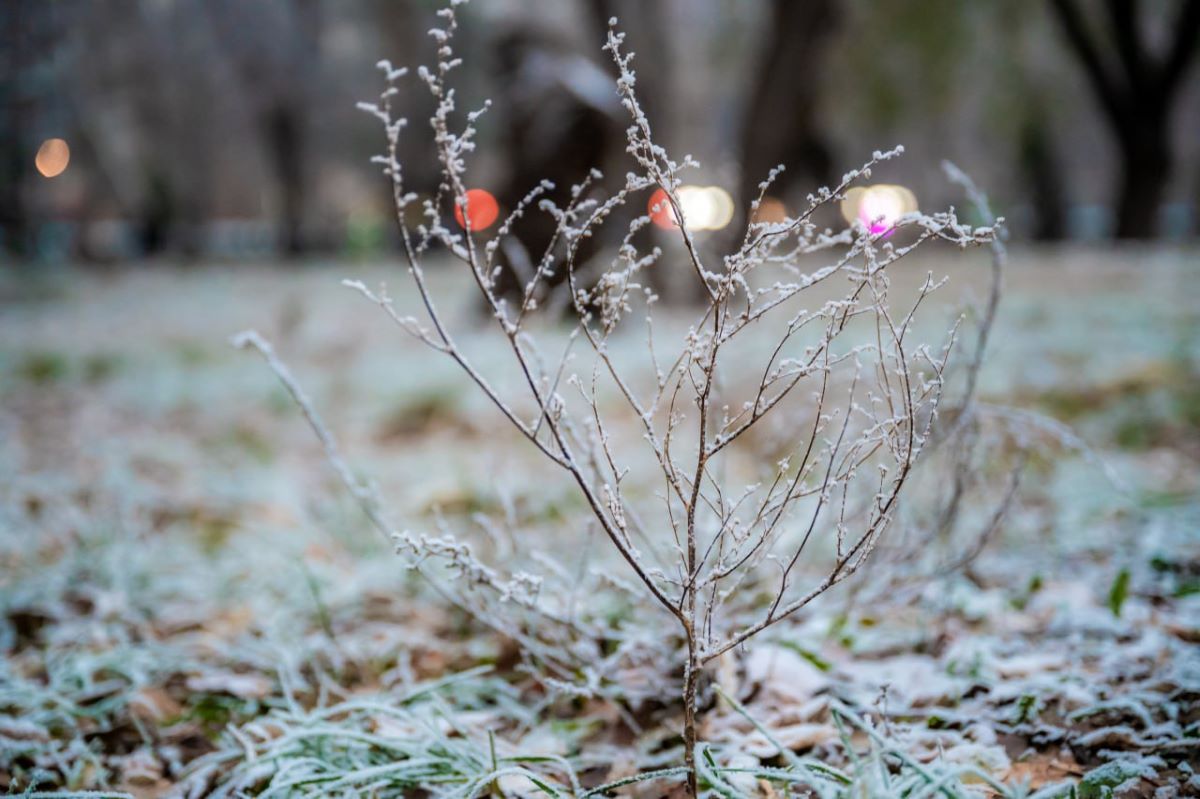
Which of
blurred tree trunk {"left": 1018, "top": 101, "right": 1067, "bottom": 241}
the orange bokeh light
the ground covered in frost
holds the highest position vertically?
blurred tree trunk {"left": 1018, "top": 101, "right": 1067, "bottom": 241}

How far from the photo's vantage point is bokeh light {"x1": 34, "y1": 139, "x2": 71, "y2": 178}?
1425 centimetres

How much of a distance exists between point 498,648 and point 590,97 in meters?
4.48

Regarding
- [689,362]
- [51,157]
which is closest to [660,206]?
[689,362]

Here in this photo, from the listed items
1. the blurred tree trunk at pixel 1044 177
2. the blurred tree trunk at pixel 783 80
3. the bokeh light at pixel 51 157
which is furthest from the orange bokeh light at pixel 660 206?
the blurred tree trunk at pixel 1044 177

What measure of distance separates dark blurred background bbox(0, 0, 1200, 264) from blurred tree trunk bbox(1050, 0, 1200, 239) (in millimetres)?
34

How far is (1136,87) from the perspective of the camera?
11.9 metres

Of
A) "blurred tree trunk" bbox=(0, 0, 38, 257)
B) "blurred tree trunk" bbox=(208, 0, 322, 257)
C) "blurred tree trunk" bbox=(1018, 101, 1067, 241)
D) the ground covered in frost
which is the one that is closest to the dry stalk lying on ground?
the ground covered in frost

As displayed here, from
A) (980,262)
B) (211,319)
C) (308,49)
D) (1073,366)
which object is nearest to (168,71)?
(308,49)

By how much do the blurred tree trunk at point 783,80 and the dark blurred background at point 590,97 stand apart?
3cm

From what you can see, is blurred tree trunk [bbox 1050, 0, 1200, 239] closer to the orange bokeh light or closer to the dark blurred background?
the dark blurred background

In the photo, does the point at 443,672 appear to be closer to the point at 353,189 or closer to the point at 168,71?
the point at 168,71

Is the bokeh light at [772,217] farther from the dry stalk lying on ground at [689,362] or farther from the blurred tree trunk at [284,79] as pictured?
the blurred tree trunk at [284,79]

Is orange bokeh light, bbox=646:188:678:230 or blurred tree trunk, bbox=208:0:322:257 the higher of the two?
blurred tree trunk, bbox=208:0:322:257

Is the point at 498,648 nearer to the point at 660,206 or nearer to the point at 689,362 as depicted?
the point at 689,362
